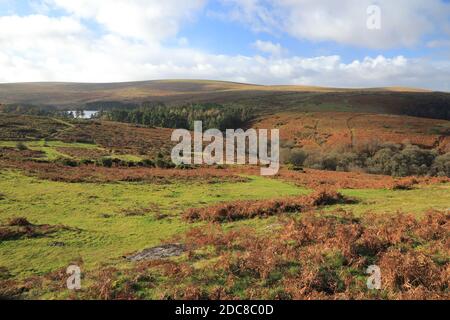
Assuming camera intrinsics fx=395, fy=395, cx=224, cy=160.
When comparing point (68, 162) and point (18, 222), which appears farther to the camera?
point (68, 162)

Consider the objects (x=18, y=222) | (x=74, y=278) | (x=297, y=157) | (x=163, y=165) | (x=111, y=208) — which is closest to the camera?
(x=74, y=278)

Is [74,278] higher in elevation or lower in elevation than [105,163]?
higher

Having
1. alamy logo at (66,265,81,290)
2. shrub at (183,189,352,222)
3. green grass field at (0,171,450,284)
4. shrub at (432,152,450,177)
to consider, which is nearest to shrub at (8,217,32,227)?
green grass field at (0,171,450,284)

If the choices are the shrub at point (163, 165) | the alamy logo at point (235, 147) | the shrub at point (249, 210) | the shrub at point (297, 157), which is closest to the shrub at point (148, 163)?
the shrub at point (163, 165)

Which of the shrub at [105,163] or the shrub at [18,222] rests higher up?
the shrub at [18,222]

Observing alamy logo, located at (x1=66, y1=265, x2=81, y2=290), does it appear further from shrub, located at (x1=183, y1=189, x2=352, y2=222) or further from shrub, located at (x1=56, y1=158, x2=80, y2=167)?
shrub, located at (x1=56, y1=158, x2=80, y2=167)

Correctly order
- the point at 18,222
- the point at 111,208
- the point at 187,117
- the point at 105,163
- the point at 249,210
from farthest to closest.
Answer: the point at 187,117 < the point at 105,163 < the point at 111,208 < the point at 249,210 < the point at 18,222

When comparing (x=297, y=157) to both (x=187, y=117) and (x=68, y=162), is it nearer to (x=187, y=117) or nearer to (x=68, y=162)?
(x=68, y=162)

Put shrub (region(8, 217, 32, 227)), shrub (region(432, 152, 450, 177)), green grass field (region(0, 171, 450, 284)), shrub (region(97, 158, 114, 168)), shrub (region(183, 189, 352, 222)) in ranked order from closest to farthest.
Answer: green grass field (region(0, 171, 450, 284))
shrub (region(8, 217, 32, 227))
shrub (region(183, 189, 352, 222))
shrub (region(97, 158, 114, 168))
shrub (region(432, 152, 450, 177))

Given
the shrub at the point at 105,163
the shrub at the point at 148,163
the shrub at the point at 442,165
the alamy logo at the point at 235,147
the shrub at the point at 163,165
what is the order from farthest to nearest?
1. the alamy logo at the point at 235,147
2. the shrub at the point at 442,165
3. the shrub at the point at 148,163
4. the shrub at the point at 163,165
5. the shrub at the point at 105,163

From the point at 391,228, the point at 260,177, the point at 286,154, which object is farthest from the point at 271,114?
the point at 391,228

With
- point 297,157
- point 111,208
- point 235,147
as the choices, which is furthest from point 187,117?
point 111,208

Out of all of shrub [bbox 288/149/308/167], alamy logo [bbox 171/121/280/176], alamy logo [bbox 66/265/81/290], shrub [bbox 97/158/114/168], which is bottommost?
shrub [bbox 288/149/308/167]

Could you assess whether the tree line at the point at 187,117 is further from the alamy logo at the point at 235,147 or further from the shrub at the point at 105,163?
the shrub at the point at 105,163
